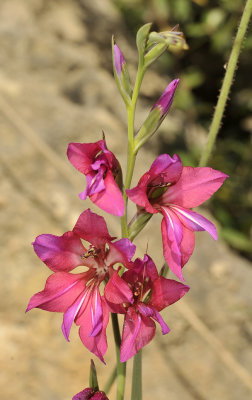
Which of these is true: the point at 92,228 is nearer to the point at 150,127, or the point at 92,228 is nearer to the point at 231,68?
the point at 150,127

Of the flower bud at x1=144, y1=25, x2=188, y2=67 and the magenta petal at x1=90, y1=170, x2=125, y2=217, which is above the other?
the flower bud at x1=144, y1=25, x2=188, y2=67

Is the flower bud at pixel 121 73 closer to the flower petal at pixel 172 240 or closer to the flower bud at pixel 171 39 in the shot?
the flower bud at pixel 171 39

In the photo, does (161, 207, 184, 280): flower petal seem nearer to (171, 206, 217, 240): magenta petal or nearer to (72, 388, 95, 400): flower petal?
(171, 206, 217, 240): magenta petal

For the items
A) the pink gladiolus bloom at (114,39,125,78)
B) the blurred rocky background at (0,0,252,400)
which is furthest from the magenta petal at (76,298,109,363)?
the blurred rocky background at (0,0,252,400)

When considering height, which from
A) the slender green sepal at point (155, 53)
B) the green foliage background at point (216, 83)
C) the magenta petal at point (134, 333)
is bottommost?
the magenta petal at point (134, 333)

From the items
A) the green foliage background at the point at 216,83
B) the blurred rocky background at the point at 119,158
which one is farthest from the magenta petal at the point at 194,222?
the green foliage background at the point at 216,83

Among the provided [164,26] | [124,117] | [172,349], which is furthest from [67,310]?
[164,26]
